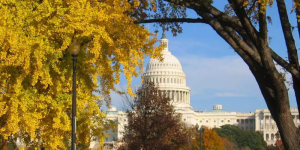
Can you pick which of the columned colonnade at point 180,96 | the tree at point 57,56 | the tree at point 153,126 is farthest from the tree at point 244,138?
the tree at point 57,56

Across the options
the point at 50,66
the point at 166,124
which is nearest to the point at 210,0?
the point at 50,66

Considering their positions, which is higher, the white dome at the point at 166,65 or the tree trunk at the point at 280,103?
the white dome at the point at 166,65

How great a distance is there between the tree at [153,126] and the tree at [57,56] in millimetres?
23670

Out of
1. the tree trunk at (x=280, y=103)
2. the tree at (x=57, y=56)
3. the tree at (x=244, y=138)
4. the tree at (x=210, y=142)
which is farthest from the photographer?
the tree at (x=244, y=138)

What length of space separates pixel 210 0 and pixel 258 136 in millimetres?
156421

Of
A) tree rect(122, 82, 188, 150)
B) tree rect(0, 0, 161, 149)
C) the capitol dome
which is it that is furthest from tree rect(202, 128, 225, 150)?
the capitol dome

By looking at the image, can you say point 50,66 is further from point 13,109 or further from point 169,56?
point 169,56

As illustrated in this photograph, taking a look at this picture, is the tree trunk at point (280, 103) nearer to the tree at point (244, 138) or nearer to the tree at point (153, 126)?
the tree at point (153, 126)

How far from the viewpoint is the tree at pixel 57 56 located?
17.7 meters

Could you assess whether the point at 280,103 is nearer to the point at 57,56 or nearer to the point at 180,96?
the point at 57,56

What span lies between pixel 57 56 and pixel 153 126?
26.3m

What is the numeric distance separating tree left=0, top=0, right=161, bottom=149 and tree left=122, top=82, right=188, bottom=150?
23670 mm

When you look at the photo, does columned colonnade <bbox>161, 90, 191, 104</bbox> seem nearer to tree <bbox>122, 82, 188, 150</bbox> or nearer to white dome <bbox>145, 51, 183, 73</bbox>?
white dome <bbox>145, 51, 183, 73</bbox>

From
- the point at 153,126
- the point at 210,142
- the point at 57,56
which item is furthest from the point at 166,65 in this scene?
the point at 57,56
